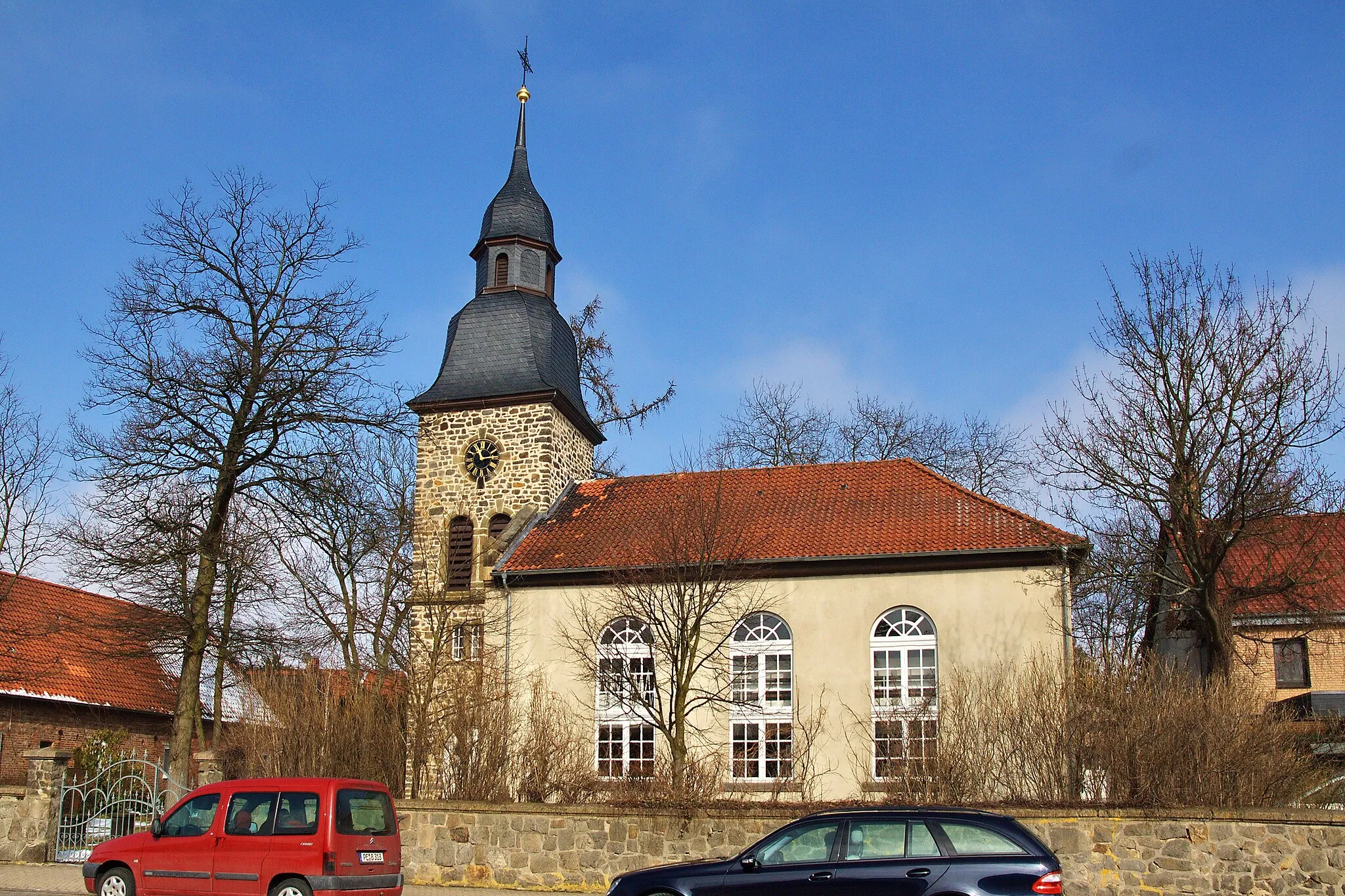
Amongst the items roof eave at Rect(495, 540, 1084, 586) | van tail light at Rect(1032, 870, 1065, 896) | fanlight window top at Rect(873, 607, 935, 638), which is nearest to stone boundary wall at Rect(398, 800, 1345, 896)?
van tail light at Rect(1032, 870, 1065, 896)

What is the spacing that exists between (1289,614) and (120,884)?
1979 cm

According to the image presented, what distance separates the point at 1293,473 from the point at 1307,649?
1356cm

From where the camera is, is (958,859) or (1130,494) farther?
(1130,494)

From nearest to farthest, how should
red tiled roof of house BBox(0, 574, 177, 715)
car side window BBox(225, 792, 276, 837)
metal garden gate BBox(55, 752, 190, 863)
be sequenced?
1. car side window BBox(225, 792, 276, 837)
2. metal garden gate BBox(55, 752, 190, 863)
3. red tiled roof of house BBox(0, 574, 177, 715)

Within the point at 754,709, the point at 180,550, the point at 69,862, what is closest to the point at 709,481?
the point at 754,709

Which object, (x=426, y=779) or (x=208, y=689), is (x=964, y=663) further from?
(x=208, y=689)

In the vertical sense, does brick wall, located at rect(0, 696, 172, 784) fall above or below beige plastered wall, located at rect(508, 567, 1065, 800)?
below

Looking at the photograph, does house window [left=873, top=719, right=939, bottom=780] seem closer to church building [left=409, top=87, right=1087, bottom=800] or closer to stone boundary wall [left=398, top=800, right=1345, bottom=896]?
church building [left=409, top=87, right=1087, bottom=800]

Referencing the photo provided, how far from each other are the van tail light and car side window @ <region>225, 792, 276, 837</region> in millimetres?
7807

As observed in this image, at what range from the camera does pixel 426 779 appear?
18031 millimetres

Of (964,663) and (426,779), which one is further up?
(964,663)

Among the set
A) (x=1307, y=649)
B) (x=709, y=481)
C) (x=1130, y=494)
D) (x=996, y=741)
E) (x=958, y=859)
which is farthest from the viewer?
(x=1307, y=649)

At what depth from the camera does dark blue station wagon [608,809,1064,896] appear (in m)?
9.52

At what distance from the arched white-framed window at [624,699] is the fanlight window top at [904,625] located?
4395 mm
